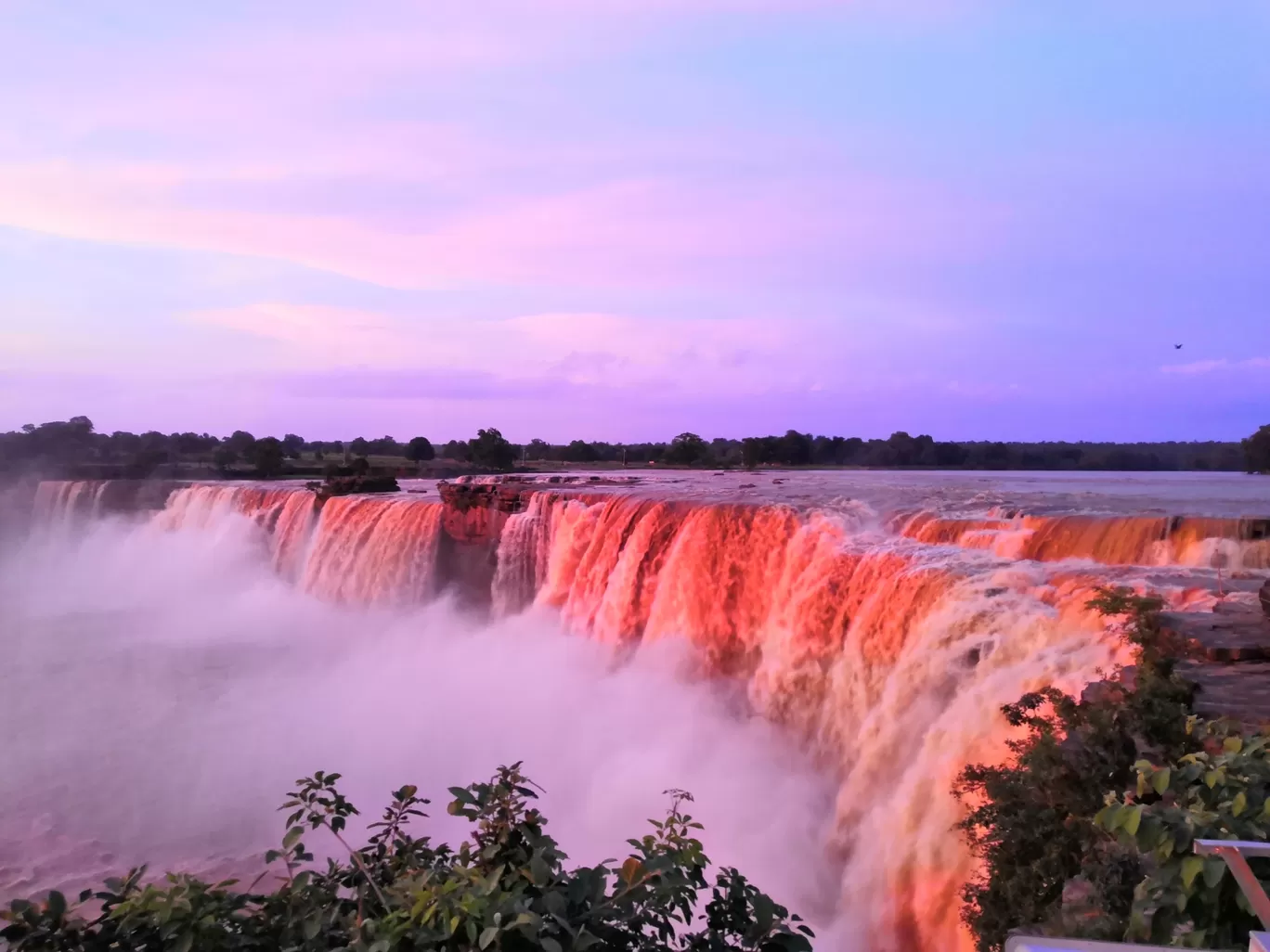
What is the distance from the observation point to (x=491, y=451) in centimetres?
4919

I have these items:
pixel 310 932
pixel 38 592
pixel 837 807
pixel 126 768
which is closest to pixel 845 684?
pixel 837 807

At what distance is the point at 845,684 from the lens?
10586mm

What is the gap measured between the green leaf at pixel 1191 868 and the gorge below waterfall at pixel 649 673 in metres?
5.15

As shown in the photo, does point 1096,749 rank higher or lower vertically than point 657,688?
higher

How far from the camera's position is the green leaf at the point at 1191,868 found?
201 centimetres

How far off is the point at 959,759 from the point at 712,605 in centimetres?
656

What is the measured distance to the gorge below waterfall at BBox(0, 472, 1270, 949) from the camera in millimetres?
8180

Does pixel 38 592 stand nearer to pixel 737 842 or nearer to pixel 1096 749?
pixel 737 842

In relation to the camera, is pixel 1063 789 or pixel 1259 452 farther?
pixel 1259 452

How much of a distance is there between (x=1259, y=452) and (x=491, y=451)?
3490 cm

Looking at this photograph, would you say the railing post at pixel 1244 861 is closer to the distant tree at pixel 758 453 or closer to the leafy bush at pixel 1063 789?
the leafy bush at pixel 1063 789

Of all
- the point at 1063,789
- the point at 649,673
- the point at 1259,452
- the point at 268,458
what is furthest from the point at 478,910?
the point at 268,458

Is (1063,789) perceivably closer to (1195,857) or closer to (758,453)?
(1195,857)

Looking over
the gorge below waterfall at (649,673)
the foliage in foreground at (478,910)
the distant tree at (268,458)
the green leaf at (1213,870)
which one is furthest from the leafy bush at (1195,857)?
the distant tree at (268,458)
